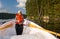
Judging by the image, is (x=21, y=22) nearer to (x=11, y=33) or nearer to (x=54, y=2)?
(x=11, y=33)

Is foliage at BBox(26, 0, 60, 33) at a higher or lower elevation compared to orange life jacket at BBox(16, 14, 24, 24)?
lower

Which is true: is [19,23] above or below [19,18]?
below

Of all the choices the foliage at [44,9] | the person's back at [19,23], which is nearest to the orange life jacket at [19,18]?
the person's back at [19,23]

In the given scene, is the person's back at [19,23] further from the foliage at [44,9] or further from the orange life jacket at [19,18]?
the foliage at [44,9]

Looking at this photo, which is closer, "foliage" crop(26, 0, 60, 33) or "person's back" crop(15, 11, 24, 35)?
"person's back" crop(15, 11, 24, 35)

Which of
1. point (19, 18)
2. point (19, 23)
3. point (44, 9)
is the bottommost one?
point (44, 9)

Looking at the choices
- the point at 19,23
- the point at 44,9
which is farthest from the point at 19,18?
the point at 44,9

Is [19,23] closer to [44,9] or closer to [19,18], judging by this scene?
[19,18]

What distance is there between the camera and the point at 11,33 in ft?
35.3

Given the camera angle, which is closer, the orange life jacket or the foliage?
the orange life jacket

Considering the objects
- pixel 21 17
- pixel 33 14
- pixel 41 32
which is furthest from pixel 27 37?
pixel 33 14

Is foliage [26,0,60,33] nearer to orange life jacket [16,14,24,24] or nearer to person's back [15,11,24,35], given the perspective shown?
person's back [15,11,24,35]

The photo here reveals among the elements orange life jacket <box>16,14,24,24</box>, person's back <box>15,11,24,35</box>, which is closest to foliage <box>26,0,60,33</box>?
person's back <box>15,11,24,35</box>

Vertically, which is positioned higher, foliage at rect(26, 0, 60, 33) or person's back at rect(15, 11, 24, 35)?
person's back at rect(15, 11, 24, 35)
